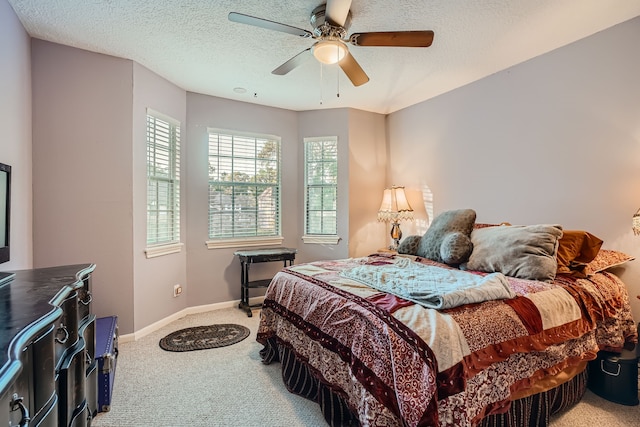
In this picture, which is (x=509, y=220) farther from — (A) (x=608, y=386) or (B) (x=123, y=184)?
→ (B) (x=123, y=184)

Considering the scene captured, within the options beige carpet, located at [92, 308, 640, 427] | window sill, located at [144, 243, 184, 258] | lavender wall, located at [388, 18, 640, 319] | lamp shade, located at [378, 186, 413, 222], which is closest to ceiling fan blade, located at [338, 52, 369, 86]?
lavender wall, located at [388, 18, 640, 319]

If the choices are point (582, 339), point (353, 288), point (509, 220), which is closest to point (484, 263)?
point (582, 339)

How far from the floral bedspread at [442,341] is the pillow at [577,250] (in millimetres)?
133

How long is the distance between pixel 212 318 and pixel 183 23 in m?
3.00

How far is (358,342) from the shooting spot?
61.4 inches

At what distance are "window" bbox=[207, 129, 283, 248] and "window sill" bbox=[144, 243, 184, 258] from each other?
16.2 inches

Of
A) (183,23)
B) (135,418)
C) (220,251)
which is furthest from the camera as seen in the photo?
(220,251)

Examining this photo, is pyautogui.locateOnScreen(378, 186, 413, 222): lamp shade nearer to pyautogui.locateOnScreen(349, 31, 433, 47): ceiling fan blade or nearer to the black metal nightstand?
the black metal nightstand

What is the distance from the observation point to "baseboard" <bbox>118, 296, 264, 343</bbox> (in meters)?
3.03

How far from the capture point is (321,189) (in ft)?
14.8

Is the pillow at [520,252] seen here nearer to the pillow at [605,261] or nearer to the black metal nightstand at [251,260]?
the pillow at [605,261]

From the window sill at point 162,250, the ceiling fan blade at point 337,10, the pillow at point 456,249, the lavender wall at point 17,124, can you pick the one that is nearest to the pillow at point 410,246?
the pillow at point 456,249

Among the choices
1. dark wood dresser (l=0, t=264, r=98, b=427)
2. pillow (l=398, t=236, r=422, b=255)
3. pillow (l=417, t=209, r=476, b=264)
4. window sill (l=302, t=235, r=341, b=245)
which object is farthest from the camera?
window sill (l=302, t=235, r=341, b=245)

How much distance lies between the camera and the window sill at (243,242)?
399cm
